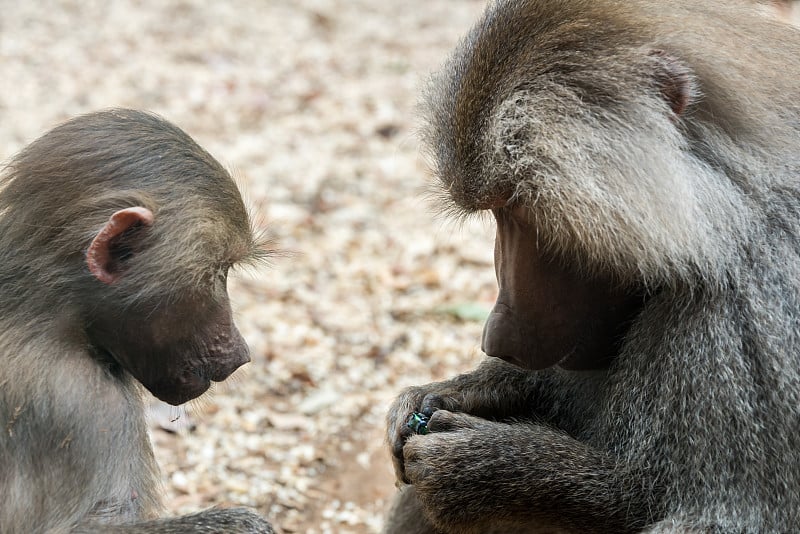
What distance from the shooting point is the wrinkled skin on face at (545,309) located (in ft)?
9.36

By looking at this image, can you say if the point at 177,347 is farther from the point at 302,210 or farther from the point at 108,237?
the point at 302,210

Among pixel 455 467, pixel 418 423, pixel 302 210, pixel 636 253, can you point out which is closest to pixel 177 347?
pixel 418 423

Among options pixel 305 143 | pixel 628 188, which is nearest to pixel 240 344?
pixel 628 188

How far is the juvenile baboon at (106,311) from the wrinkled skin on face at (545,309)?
823mm

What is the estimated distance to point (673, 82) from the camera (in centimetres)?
261

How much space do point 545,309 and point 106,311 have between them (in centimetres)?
124

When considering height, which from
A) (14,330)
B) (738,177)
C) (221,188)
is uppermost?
(738,177)

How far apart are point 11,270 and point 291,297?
3.03 m

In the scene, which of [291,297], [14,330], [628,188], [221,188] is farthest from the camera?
[291,297]

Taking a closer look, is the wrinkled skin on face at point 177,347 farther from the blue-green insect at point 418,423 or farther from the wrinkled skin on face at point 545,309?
the wrinkled skin on face at point 545,309

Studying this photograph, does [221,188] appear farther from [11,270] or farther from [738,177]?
[738,177]

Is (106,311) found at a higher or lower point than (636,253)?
lower

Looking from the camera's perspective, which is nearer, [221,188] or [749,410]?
[749,410]

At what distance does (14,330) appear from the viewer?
2818 millimetres
